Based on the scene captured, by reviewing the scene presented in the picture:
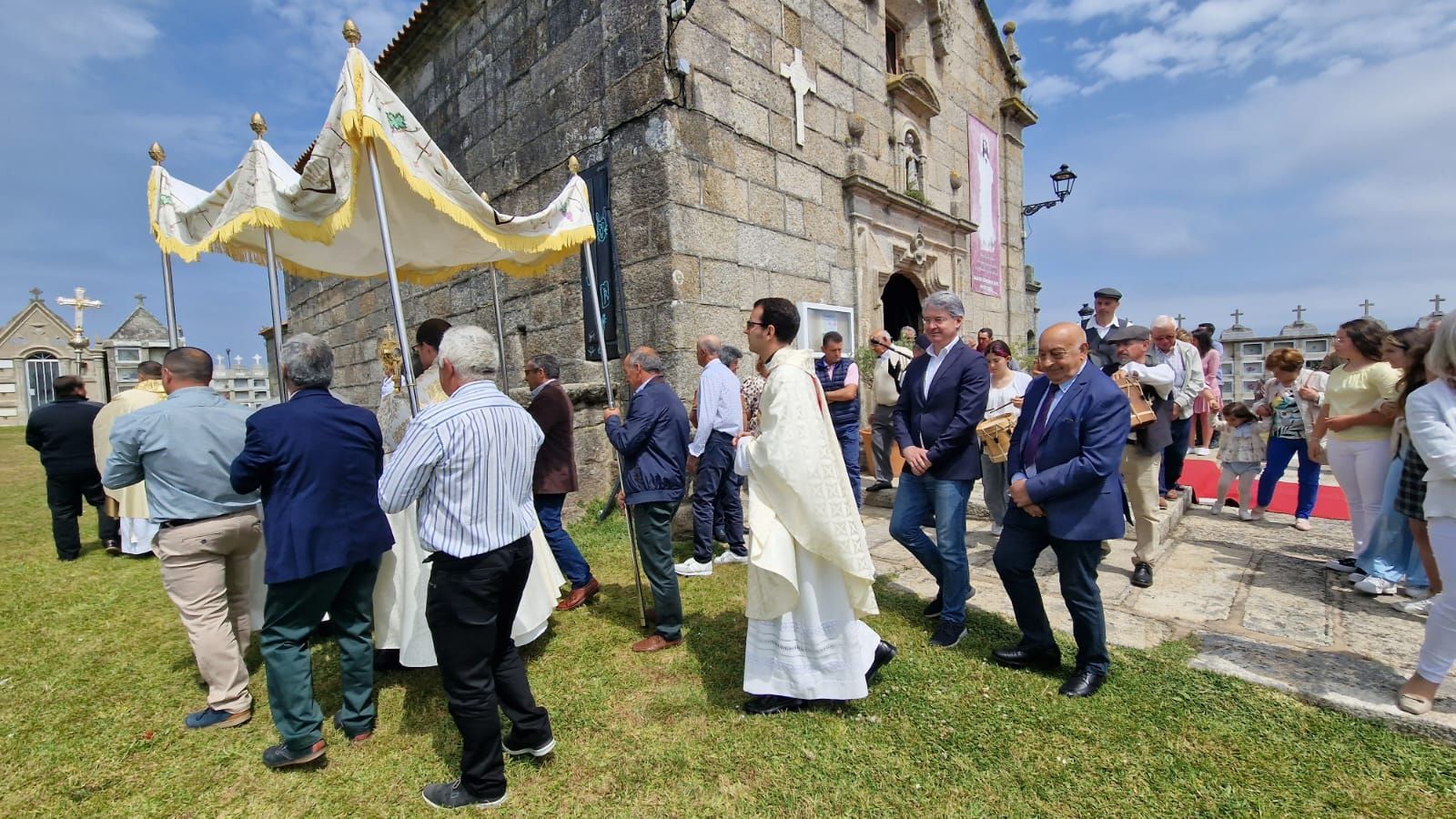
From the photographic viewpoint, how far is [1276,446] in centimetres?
526

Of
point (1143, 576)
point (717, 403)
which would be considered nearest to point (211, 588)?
point (717, 403)

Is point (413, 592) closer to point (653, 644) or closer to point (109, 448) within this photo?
point (653, 644)

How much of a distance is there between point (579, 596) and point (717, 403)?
1617 mm

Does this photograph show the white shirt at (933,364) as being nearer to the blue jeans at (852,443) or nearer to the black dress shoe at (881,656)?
the black dress shoe at (881,656)

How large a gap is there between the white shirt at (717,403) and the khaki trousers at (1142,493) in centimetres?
261

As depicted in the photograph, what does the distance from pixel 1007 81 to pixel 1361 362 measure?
30.4 ft

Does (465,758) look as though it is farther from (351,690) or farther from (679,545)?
(679,545)

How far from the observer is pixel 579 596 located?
4.02m

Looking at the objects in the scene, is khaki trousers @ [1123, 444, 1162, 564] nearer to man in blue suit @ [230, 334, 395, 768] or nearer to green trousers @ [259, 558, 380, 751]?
man in blue suit @ [230, 334, 395, 768]

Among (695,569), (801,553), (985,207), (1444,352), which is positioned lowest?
(695,569)

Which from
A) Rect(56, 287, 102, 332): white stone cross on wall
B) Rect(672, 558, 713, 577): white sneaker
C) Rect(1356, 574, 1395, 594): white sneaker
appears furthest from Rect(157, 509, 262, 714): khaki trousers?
Rect(56, 287, 102, 332): white stone cross on wall

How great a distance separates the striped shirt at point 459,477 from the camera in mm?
2098

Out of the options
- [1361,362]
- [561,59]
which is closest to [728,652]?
[1361,362]

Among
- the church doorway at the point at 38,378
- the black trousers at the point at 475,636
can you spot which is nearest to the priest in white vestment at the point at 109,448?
the black trousers at the point at 475,636
